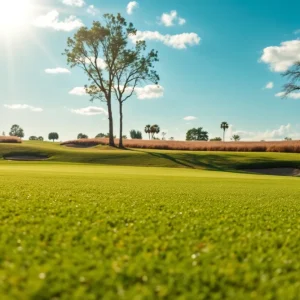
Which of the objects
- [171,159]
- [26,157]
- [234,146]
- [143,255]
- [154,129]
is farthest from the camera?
[154,129]

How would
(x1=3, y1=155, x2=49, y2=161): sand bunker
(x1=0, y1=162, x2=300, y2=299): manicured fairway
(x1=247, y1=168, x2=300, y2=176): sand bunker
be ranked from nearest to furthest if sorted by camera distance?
(x1=0, y1=162, x2=300, y2=299): manicured fairway, (x1=247, y1=168, x2=300, y2=176): sand bunker, (x1=3, y1=155, x2=49, y2=161): sand bunker

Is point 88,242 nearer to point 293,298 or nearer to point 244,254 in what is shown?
point 244,254

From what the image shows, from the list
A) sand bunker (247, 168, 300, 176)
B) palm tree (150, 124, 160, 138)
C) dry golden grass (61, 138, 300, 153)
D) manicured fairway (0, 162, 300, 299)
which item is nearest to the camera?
manicured fairway (0, 162, 300, 299)

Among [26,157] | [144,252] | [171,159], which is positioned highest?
[144,252]

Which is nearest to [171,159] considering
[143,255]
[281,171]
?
[281,171]

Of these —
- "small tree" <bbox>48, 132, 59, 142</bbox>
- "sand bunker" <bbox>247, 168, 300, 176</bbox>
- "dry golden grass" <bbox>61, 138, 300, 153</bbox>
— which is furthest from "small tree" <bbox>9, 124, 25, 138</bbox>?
"sand bunker" <bbox>247, 168, 300, 176</bbox>

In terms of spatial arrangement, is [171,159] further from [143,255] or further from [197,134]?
[197,134]

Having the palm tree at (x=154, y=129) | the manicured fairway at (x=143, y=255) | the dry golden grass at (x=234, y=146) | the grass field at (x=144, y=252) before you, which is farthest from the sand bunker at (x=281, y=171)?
the palm tree at (x=154, y=129)

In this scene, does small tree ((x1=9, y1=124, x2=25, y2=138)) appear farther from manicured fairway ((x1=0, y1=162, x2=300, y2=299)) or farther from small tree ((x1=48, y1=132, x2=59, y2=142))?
manicured fairway ((x1=0, y1=162, x2=300, y2=299))

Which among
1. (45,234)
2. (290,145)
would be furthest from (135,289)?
(290,145)

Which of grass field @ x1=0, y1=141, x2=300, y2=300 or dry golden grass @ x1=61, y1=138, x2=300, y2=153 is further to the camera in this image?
dry golden grass @ x1=61, y1=138, x2=300, y2=153

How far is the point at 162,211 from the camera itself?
5.26m

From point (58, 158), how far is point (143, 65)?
20.5 meters

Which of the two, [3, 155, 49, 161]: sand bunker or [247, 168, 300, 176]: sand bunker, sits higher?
[3, 155, 49, 161]: sand bunker
